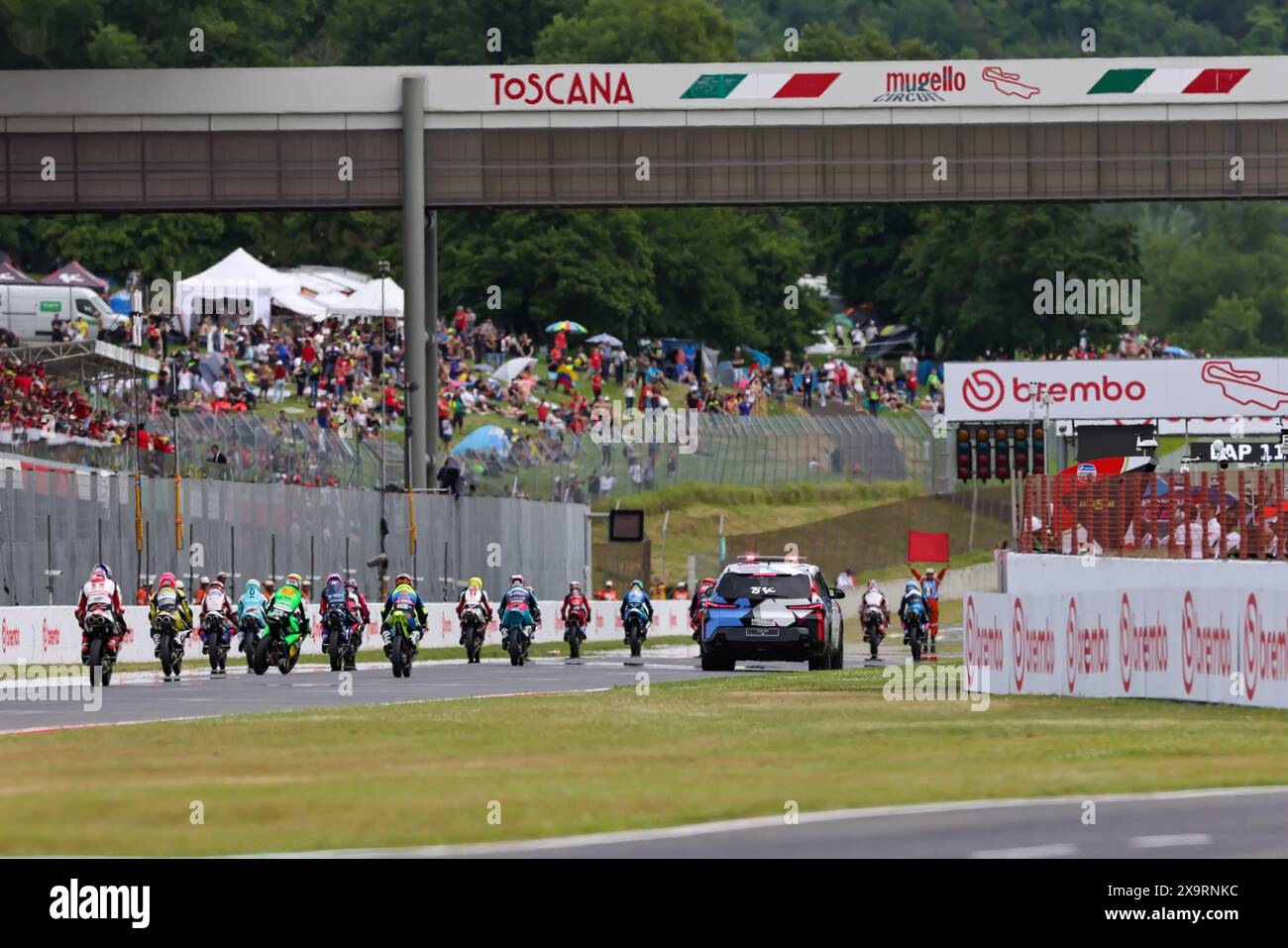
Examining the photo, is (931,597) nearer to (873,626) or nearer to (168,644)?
(873,626)

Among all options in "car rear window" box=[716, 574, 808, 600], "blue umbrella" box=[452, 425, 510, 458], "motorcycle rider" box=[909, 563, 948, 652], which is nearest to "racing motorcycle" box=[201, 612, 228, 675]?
"car rear window" box=[716, 574, 808, 600]

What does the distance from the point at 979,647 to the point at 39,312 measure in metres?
44.6

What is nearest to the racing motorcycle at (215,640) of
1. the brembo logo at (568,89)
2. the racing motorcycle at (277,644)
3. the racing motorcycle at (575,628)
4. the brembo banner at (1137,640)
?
the racing motorcycle at (277,644)

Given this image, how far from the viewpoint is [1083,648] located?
26.4m

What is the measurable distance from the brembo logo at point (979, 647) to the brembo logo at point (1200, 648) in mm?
4574

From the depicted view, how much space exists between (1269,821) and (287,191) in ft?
145

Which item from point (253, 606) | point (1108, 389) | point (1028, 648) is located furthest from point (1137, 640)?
point (1108, 389)

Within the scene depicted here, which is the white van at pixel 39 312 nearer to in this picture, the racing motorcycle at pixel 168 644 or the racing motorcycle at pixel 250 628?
the racing motorcycle at pixel 250 628

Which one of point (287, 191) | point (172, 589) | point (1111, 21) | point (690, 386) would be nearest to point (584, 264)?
point (690, 386)

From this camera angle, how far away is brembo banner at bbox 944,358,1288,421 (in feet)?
247

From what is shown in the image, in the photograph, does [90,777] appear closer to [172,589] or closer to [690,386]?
[172,589]

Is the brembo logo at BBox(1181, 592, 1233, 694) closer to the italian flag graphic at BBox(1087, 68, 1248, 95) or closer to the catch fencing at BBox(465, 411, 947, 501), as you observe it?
the italian flag graphic at BBox(1087, 68, 1248, 95)

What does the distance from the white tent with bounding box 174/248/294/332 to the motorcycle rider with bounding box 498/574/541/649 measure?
2964 cm

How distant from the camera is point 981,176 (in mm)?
56844
